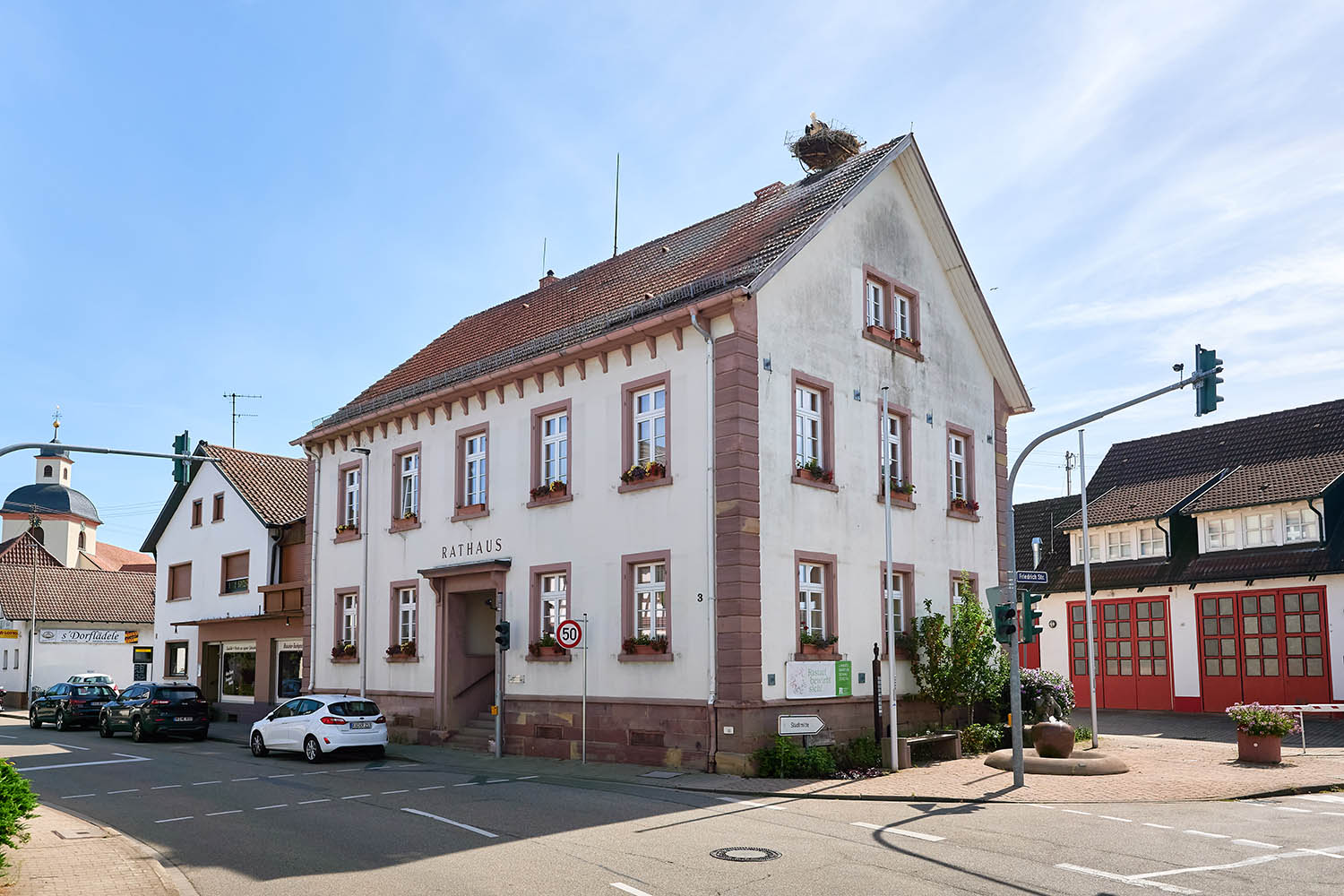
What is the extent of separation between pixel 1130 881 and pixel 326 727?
1647 cm

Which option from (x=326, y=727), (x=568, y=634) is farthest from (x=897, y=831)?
(x=326, y=727)

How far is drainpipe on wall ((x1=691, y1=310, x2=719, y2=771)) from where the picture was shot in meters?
19.4

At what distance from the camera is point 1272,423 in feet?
115

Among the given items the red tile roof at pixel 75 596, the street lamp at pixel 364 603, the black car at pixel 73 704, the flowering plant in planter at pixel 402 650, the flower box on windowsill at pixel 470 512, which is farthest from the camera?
the red tile roof at pixel 75 596

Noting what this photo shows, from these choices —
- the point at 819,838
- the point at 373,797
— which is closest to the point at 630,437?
the point at 373,797

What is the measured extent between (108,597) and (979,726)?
157 ft

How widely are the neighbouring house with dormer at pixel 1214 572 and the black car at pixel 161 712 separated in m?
22.5

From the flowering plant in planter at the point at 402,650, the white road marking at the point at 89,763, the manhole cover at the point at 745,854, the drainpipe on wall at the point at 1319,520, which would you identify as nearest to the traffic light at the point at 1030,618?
the manhole cover at the point at 745,854

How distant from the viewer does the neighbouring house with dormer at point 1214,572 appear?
2967 cm

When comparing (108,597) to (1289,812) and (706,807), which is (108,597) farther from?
(1289,812)

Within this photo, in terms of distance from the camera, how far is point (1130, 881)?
10.3 metres

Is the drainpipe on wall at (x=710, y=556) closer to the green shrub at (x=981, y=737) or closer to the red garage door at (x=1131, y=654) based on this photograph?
the green shrub at (x=981, y=737)

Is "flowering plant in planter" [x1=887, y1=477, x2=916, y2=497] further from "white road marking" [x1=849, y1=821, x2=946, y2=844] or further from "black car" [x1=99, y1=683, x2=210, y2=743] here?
"black car" [x1=99, y1=683, x2=210, y2=743]

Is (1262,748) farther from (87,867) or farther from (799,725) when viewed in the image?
(87,867)
